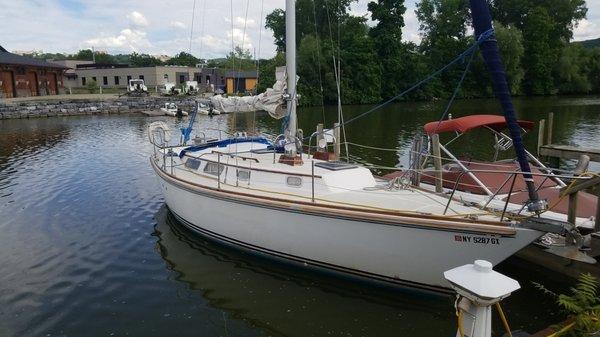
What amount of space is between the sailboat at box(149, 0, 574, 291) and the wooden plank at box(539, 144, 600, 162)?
7.51 metres

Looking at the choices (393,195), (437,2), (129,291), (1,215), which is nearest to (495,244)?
(393,195)

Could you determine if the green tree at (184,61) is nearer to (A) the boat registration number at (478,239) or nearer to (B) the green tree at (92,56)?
(B) the green tree at (92,56)

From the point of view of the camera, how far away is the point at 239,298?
9289mm

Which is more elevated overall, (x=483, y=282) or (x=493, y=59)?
(x=493, y=59)

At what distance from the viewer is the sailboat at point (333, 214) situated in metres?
7.54

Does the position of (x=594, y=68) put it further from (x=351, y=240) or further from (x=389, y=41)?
(x=351, y=240)

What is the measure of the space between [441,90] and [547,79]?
771 inches

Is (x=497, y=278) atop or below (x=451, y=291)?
atop

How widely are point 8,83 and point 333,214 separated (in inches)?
2722

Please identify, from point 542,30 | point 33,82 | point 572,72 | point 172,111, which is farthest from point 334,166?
point 572,72

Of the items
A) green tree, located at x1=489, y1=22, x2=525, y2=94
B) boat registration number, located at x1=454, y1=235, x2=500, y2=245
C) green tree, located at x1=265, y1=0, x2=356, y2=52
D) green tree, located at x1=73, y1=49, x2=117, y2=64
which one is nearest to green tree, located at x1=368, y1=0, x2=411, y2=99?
green tree, located at x1=265, y1=0, x2=356, y2=52

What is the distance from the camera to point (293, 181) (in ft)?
34.2

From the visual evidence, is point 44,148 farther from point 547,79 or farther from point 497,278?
point 547,79

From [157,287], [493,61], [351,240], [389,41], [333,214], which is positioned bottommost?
[157,287]
